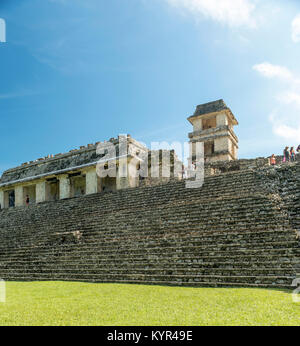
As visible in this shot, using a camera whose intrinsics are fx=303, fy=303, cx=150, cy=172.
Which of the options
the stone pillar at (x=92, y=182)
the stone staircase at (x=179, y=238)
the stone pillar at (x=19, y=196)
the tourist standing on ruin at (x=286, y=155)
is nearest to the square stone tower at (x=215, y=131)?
the tourist standing on ruin at (x=286, y=155)

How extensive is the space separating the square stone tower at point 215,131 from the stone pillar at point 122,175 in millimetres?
5485

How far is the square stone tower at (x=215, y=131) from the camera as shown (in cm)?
1950

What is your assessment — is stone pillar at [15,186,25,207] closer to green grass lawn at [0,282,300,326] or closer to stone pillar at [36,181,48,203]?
stone pillar at [36,181,48,203]

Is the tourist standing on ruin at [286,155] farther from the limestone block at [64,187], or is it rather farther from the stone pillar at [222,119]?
the limestone block at [64,187]

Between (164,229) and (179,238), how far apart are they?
0.94 m

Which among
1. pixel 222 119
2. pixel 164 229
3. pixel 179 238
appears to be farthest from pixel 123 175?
pixel 179 238

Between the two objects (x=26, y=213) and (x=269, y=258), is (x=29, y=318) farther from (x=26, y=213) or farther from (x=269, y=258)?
(x=26, y=213)

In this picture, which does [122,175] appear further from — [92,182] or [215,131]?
[215,131]

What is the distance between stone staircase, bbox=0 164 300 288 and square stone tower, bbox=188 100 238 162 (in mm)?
8005

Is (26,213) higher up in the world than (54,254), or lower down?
higher up

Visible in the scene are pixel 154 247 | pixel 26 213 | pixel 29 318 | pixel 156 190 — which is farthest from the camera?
pixel 26 213
